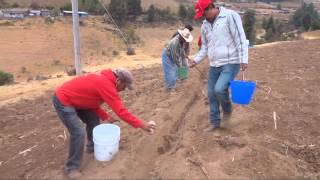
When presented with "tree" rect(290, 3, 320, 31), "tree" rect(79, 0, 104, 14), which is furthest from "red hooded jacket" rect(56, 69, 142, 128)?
"tree" rect(79, 0, 104, 14)

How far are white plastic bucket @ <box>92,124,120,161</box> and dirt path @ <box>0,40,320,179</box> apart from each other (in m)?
0.12

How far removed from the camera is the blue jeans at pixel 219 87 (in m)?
5.80

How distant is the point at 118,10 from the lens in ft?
142

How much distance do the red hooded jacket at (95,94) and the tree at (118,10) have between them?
3860 cm

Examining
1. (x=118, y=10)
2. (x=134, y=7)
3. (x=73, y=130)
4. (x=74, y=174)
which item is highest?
(x=134, y=7)

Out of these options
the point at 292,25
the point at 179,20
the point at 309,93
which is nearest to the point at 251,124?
the point at 309,93

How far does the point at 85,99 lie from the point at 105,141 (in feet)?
2.08

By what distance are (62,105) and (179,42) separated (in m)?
4.22

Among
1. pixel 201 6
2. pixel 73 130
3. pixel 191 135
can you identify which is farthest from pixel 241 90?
pixel 73 130

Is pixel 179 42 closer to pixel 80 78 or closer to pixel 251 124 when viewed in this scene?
pixel 251 124

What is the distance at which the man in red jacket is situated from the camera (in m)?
4.73

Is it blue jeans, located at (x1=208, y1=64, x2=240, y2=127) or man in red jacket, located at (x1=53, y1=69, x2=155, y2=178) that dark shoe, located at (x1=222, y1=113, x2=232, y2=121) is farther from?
man in red jacket, located at (x1=53, y1=69, x2=155, y2=178)

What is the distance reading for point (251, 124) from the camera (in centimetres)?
651

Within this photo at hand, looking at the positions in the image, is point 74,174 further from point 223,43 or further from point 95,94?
point 223,43
